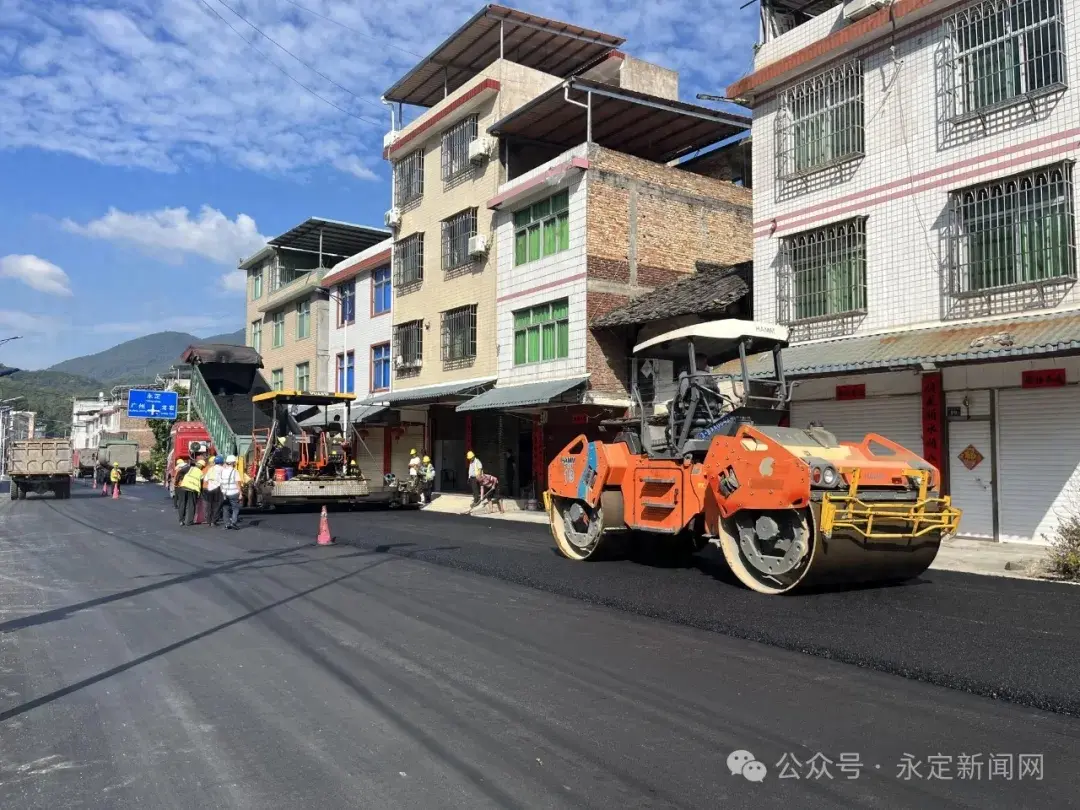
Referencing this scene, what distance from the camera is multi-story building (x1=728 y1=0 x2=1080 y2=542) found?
13.0 meters

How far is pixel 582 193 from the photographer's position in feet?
72.4

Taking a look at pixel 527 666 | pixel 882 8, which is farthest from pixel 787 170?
pixel 527 666

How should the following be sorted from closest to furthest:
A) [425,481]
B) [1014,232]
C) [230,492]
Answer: [1014,232], [230,492], [425,481]

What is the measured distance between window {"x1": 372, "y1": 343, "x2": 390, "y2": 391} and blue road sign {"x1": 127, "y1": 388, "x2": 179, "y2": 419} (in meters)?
17.0

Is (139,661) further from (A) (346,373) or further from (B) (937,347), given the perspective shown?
(A) (346,373)

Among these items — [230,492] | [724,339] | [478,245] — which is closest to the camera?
[724,339]

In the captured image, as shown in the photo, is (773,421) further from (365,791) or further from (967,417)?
(365,791)

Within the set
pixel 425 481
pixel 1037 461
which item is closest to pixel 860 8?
pixel 1037 461

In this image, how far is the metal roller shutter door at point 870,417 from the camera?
15.0m

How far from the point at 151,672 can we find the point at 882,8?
50.0 ft

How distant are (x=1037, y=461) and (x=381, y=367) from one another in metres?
24.0

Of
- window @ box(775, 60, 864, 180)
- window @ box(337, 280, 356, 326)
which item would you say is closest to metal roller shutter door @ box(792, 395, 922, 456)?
window @ box(775, 60, 864, 180)

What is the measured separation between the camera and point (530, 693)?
561cm

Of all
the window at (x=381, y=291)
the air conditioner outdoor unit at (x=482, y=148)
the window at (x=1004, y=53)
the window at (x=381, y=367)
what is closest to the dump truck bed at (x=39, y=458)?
the window at (x=381, y=367)
